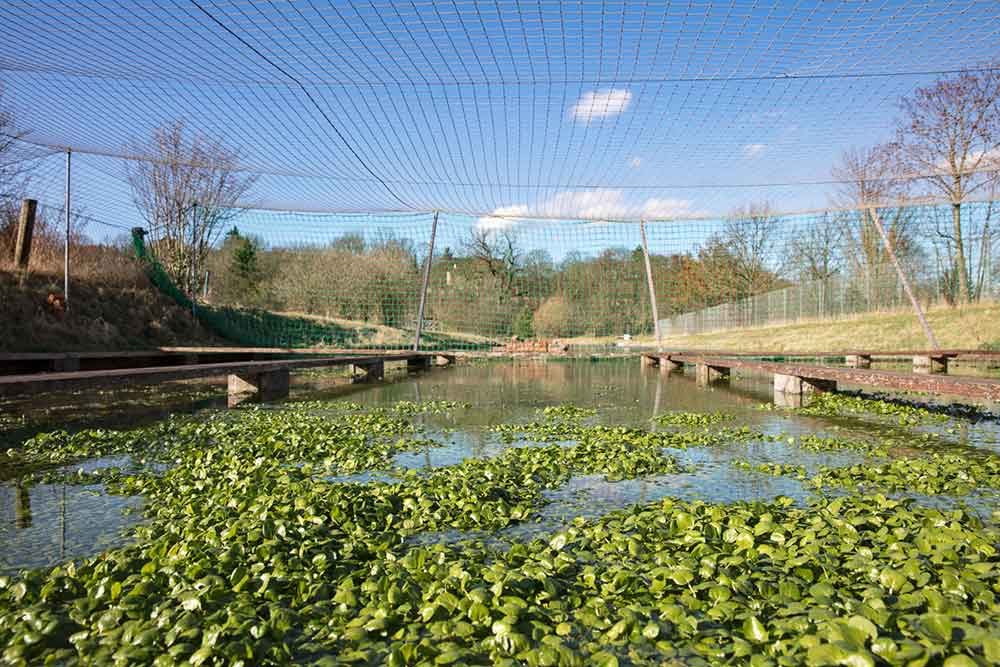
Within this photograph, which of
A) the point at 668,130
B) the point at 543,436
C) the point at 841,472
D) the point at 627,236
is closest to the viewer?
the point at 841,472

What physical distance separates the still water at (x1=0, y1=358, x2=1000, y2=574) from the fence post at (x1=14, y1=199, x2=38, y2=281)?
5554mm

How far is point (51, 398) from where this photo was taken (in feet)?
27.2

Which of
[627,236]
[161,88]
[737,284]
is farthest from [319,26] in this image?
[737,284]

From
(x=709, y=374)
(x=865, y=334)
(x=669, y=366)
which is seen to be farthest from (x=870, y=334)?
(x=709, y=374)

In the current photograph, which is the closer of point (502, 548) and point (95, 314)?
point (502, 548)

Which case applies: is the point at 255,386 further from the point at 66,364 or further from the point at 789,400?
the point at 789,400

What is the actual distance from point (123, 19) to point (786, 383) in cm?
803

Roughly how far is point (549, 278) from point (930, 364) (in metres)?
8.11

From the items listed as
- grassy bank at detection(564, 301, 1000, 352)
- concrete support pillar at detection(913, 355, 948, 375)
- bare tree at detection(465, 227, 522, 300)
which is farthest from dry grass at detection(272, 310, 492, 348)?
concrete support pillar at detection(913, 355, 948, 375)

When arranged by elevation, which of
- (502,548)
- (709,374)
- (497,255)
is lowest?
(502,548)

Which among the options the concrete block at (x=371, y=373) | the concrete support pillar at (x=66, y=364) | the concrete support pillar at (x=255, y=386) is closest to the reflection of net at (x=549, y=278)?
the concrete block at (x=371, y=373)

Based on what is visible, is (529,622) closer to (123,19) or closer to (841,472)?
(841,472)

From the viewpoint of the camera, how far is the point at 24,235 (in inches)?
507

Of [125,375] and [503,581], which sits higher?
[125,375]
